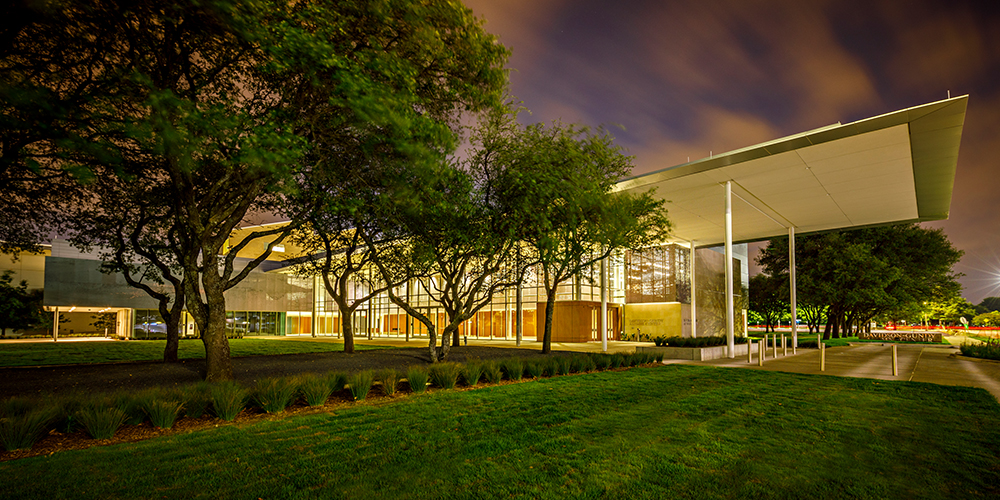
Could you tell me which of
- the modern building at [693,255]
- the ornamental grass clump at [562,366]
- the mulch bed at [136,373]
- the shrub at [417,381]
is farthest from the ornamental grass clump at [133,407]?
the modern building at [693,255]

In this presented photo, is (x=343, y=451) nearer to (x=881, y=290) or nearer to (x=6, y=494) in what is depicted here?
(x=6, y=494)

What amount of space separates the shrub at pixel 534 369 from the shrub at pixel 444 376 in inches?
104

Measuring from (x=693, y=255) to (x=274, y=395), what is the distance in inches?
1232

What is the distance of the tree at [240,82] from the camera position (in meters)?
→ 7.41

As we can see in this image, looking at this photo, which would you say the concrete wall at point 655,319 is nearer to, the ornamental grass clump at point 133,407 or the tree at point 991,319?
the ornamental grass clump at point 133,407

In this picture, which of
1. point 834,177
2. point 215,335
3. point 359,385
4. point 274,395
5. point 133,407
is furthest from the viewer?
point 834,177

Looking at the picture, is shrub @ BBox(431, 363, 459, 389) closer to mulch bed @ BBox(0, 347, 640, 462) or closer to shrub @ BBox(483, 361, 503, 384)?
mulch bed @ BBox(0, 347, 640, 462)

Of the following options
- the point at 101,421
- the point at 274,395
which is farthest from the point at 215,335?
the point at 101,421

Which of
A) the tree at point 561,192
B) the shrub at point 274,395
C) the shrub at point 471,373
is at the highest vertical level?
the tree at point 561,192

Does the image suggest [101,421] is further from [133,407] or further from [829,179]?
[829,179]

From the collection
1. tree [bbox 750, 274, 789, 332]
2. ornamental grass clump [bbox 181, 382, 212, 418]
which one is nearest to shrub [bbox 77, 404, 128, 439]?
ornamental grass clump [bbox 181, 382, 212, 418]

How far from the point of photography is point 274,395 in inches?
327

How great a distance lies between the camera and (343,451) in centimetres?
580

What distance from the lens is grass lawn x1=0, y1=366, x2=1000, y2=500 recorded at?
15.0ft
